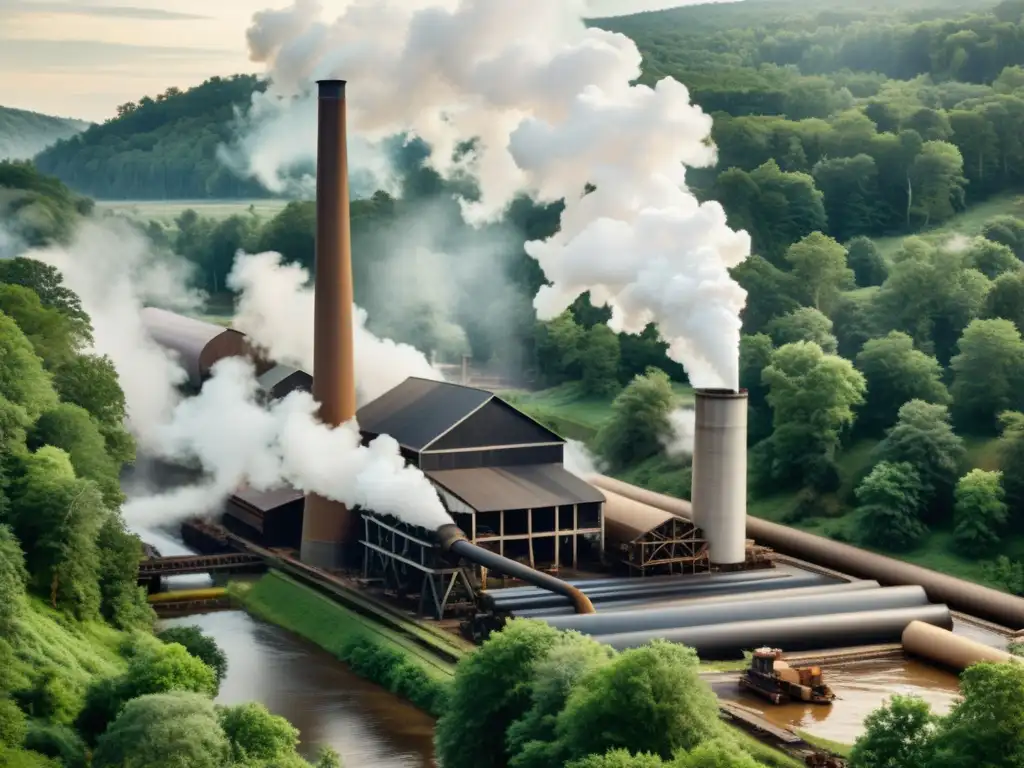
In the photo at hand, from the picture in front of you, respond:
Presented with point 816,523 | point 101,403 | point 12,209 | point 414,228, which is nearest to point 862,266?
point 816,523

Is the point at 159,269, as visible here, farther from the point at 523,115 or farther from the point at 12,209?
the point at 523,115

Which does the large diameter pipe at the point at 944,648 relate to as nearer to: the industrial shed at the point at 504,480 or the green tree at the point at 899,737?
the industrial shed at the point at 504,480

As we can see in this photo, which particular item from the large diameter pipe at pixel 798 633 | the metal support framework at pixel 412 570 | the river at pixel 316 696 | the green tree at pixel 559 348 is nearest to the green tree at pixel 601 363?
the green tree at pixel 559 348

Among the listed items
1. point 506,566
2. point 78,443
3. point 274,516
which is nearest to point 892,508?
point 506,566

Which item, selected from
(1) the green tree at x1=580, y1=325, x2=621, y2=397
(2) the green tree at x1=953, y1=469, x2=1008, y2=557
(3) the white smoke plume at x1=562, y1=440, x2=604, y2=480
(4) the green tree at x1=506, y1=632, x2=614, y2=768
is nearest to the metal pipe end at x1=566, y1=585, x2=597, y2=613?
(4) the green tree at x1=506, y1=632, x2=614, y2=768

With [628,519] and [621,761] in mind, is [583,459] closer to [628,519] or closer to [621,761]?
[628,519]
